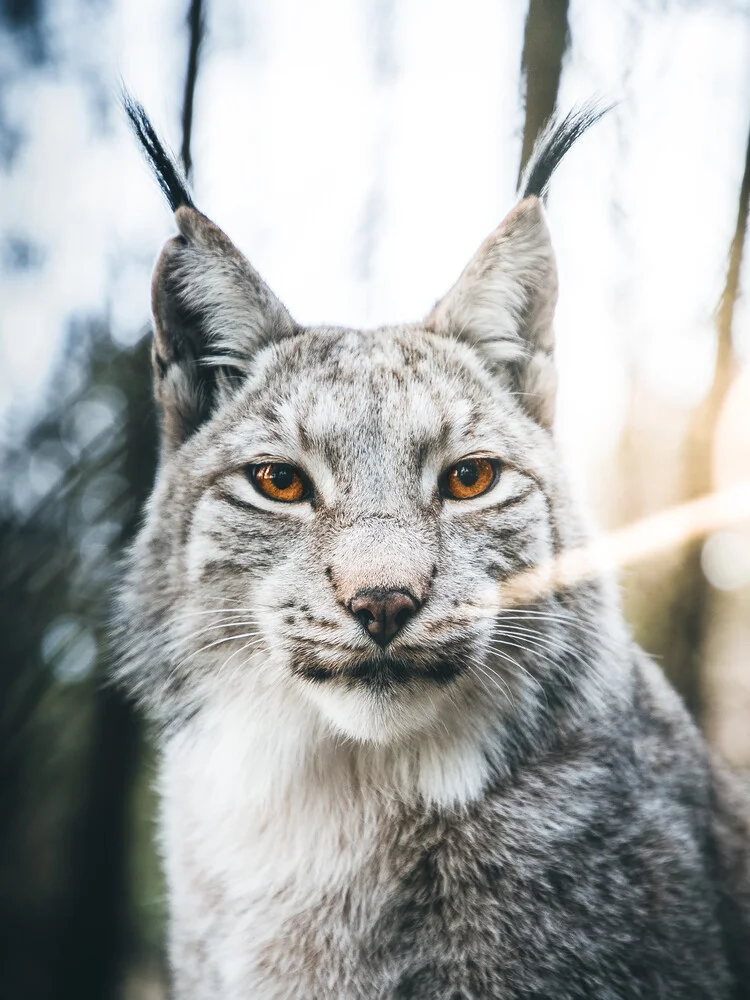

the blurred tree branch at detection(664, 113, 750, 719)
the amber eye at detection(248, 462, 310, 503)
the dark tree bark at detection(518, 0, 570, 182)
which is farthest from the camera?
the blurred tree branch at detection(664, 113, 750, 719)

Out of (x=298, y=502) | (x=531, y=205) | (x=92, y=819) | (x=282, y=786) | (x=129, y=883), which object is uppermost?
(x=531, y=205)

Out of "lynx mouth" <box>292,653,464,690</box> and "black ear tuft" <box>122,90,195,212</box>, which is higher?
"black ear tuft" <box>122,90,195,212</box>

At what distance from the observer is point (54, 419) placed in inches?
74.6

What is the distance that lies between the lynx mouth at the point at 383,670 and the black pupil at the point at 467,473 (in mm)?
315

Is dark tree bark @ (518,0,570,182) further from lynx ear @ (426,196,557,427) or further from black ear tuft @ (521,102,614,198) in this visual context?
lynx ear @ (426,196,557,427)

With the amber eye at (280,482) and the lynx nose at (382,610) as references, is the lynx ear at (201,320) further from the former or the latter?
the lynx nose at (382,610)

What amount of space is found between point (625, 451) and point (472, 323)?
0.80m

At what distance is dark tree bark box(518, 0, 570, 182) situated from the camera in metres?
1.50

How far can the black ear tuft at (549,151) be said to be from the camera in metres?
1.21

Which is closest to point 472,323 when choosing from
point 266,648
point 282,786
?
point 266,648

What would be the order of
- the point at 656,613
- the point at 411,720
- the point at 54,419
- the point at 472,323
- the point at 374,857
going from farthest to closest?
the point at 656,613 → the point at 54,419 → the point at 472,323 → the point at 374,857 → the point at 411,720

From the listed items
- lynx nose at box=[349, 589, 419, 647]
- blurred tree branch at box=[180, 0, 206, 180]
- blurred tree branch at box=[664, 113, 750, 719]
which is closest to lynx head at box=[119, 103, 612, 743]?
lynx nose at box=[349, 589, 419, 647]

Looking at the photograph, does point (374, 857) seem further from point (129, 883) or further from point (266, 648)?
point (129, 883)

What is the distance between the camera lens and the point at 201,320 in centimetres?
125
